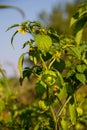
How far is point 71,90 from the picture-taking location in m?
1.75

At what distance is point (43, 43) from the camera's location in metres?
1.59

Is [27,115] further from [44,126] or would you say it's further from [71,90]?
[71,90]

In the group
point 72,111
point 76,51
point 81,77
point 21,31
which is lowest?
point 72,111

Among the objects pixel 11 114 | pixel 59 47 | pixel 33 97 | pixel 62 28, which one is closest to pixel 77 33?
pixel 59 47

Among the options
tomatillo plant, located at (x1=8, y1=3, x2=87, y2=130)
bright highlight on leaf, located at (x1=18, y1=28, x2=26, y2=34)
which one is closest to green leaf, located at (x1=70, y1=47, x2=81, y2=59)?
tomatillo plant, located at (x1=8, y1=3, x2=87, y2=130)

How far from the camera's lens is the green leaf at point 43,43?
160 cm

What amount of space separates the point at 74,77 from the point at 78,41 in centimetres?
18

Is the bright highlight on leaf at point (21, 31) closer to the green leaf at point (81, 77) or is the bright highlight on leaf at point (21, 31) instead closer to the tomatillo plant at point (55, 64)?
the tomatillo plant at point (55, 64)

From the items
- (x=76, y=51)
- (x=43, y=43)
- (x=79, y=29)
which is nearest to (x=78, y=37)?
(x=79, y=29)

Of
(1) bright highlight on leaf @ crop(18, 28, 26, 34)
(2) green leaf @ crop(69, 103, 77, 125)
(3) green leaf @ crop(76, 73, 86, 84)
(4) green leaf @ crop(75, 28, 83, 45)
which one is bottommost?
(2) green leaf @ crop(69, 103, 77, 125)

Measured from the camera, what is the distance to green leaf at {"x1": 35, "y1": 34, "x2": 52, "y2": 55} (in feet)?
5.25

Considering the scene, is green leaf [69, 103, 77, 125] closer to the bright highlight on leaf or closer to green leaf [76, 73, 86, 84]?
green leaf [76, 73, 86, 84]

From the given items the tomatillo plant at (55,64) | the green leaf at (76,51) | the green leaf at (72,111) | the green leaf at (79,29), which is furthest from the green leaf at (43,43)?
the green leaf at (72,111)

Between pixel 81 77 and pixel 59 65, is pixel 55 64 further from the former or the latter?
pixel 81 77
